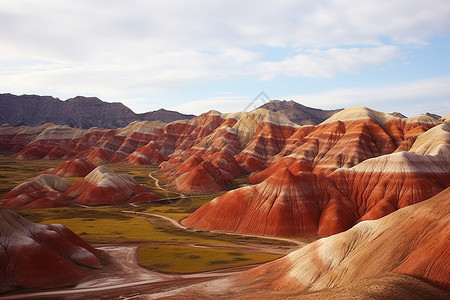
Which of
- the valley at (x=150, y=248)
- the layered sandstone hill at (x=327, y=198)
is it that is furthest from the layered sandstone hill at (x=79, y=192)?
the layered sandstone hill at (x=327, y=198)

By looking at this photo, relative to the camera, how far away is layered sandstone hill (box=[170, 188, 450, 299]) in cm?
3312

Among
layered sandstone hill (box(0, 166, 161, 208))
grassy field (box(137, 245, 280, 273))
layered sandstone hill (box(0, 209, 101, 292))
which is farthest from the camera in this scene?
layered sandstone hill (box(0, 166, 161, 208))

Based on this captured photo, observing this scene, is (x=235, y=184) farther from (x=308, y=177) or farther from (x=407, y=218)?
(x=407, y=218)

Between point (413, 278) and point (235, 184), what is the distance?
150 metres

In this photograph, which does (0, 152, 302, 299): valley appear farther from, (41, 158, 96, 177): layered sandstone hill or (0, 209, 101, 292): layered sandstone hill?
(41, 158, 96, 177): layered sandstone hill

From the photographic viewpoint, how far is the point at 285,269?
49062 millimetres

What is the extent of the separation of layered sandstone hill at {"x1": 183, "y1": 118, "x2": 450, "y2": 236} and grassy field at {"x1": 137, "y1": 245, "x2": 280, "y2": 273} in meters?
22.6

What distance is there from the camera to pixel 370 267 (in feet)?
129

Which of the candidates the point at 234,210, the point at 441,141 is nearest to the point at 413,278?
the point at 234,210

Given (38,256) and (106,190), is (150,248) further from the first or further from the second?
(106,190)

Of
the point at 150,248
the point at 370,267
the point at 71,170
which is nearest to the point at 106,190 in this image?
the point at 71,170

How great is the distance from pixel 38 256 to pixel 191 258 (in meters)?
23.0

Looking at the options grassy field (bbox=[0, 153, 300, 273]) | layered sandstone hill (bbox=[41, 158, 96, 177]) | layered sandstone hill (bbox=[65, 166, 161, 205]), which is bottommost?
grassy field (bbox=[0, 153, 300, 273])

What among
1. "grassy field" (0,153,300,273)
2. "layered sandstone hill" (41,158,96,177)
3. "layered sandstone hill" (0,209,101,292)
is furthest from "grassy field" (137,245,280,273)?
"layered sandstone hill" (41,158,96,177)
